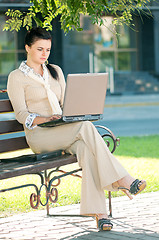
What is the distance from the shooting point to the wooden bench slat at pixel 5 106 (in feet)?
14.9

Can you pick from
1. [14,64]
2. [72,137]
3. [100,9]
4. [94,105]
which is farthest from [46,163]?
[14,64]

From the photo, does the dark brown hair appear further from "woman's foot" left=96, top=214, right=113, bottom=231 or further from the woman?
"woman's foot" left=96, top=214, right=113, bottom=231

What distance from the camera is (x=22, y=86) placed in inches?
179

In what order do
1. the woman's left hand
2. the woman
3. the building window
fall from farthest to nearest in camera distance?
the building window < the woman's left hand < the woman

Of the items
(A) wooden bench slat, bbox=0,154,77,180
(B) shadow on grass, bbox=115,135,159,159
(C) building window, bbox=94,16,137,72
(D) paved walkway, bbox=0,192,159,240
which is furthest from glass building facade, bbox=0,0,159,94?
(A) wooden bench slat, bbox=0,154,77,180

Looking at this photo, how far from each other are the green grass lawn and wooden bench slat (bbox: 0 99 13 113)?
0.93 m

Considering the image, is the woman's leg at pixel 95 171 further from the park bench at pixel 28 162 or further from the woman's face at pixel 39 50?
the woman's face at pixel 39 50

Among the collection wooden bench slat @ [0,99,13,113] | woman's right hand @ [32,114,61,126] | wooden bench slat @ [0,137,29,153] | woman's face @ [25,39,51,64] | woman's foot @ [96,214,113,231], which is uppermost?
woman's face @ [25,39,51,64]

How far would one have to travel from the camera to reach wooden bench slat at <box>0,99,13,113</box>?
14.9 ft

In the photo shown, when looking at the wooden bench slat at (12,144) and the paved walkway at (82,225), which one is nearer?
the paved walkway at (82,225)

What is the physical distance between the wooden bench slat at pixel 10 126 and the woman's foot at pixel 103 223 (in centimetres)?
105

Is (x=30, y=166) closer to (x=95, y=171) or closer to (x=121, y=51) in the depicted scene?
(x=95, y=171)

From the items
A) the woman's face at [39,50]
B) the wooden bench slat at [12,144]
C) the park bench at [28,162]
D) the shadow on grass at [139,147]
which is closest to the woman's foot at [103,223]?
the park bench at [28,162]

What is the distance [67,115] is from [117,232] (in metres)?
0.94
